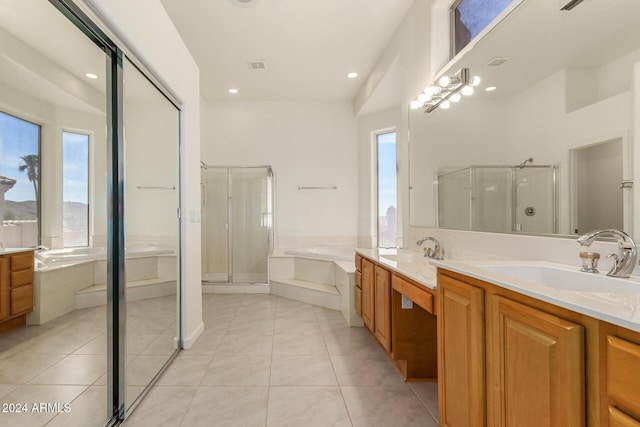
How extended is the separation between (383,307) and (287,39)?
9.24ft

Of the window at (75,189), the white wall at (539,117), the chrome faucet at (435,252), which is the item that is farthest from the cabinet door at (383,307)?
the window at (75,189)

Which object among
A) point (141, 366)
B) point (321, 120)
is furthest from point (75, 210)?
point (321, 120)

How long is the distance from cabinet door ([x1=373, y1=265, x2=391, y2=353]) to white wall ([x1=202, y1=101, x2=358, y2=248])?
2.57 m

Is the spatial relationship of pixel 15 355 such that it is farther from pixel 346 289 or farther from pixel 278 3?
pixel 278 3

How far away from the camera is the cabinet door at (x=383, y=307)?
6.61ft

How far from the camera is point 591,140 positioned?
1204 mm

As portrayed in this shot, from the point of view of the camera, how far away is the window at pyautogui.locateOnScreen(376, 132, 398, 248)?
14.6 feet

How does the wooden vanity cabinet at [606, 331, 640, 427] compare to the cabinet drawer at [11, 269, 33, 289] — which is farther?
the cabinet drawer at [11, 269, 33, 289]

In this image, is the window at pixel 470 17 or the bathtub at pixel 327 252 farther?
the bathtub at pixel 327 252

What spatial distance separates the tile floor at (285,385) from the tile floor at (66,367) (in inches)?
9.9

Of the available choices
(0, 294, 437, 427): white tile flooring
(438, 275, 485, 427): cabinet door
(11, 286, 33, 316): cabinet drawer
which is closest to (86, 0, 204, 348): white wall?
(0, 294, 437, 427): white tile flooring

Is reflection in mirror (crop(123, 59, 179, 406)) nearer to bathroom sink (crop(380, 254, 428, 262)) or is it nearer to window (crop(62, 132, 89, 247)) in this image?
window (crop(62, 132, 89, 247))

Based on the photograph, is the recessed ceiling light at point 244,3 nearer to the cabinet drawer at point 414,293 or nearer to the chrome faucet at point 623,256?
the cabinet drawer at point 414,293

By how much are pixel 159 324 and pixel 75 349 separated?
2.76 ft
